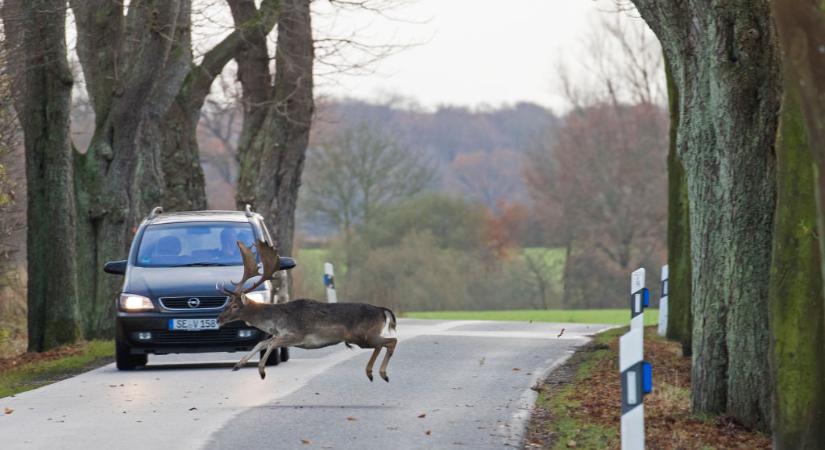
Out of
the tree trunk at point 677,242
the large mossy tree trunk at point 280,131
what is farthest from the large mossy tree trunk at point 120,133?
the tree trunk at point 677,242

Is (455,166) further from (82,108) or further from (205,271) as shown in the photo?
(205,271)

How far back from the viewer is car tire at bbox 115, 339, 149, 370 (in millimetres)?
17766

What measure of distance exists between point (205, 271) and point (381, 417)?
6146mm

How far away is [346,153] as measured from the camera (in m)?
68.2

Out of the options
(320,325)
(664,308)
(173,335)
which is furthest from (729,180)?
(664,308)

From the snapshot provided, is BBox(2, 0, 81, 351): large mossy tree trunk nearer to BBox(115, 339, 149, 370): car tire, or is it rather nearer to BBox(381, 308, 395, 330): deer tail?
BBox(115, 339, 149, 370): car tire

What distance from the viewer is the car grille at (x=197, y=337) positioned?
57.5 ft

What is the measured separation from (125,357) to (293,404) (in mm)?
4799

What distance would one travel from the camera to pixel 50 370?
741 inches

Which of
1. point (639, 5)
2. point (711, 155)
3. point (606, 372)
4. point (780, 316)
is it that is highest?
point (639, 5)

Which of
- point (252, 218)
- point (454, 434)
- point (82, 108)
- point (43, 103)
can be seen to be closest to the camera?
point (454, 434)

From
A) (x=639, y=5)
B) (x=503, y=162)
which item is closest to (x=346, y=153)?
(x=503, y=162)

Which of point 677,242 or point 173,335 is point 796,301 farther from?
point 677,242

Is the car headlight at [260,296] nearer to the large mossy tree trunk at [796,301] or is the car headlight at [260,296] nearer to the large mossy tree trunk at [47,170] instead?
the large mossy tree trunk at [47,170]
